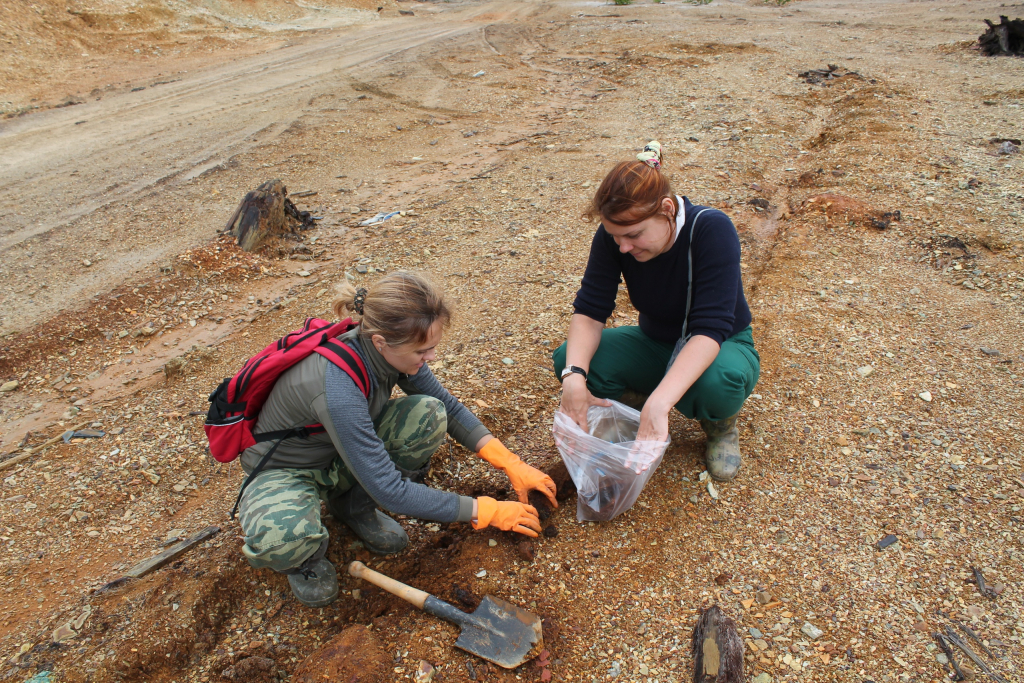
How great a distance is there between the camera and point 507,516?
1.94 m

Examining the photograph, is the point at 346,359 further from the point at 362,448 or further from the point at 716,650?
the point at 716,650

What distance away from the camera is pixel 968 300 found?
3.08m

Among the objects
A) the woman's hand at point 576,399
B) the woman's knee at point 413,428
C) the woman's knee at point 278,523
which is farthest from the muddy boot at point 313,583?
the woman's hand at point 576,399

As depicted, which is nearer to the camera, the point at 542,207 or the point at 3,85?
the point at 542,207

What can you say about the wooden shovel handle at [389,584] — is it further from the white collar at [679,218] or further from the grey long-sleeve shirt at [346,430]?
the white collar at [679,218]

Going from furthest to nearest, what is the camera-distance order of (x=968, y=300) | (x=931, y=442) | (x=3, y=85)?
(x=3, y=85) < (x=968, y=300) < (x=931, y=442)

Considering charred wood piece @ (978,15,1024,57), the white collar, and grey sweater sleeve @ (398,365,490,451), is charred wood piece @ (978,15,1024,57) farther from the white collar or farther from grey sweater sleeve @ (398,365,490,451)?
grey sweater sleeve @ (398,365,490,451)

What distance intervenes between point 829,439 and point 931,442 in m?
0.34

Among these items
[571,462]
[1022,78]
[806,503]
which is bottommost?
[806,503]

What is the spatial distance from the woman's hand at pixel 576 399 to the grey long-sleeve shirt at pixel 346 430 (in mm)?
458

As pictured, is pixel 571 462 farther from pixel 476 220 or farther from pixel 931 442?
pixel 476 220

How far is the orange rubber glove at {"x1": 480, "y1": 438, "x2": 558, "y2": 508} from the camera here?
6.84 ft

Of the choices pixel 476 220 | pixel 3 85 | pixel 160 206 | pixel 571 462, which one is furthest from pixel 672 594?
pixel 3 85

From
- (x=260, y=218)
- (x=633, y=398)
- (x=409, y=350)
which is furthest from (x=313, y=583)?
(x=260, y=218)
